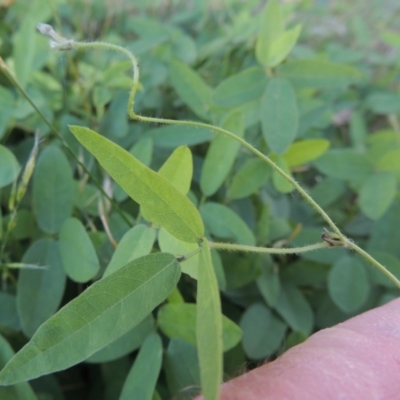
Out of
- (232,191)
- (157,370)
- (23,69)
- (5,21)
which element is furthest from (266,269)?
(5,21)

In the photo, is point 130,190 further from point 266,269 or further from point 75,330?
point 266,269

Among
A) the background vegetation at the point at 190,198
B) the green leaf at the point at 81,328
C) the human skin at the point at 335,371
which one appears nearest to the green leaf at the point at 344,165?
the background vegetation at the point at 190,198

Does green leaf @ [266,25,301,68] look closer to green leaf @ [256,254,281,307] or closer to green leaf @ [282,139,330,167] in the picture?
green leaf @ [282,139,330,167]

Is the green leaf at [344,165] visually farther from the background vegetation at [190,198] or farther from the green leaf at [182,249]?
the green leaf at [182,249]

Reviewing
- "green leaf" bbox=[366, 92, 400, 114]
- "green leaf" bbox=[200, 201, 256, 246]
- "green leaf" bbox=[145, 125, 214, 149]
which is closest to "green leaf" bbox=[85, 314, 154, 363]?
"green leaf" bbox=[200, 201, 256, 246]

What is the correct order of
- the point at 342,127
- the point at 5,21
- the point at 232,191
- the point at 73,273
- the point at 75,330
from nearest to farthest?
the point at 75,330 → the point at 73,273 → the point at 232,191 → the point at 5,21 → the point at 342,127

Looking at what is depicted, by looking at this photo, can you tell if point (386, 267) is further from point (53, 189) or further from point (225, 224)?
point (53, 189)

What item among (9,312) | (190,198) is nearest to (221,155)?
(190,198)
